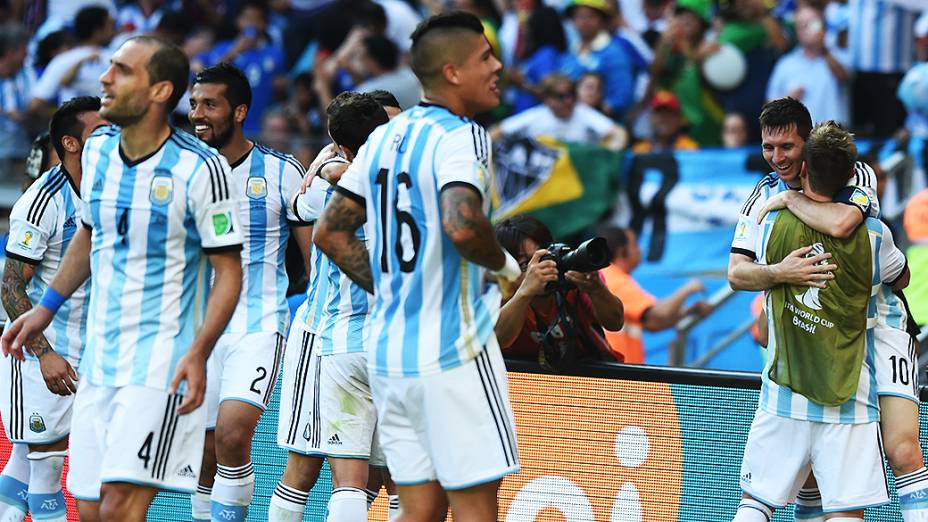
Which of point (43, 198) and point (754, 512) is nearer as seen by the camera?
point (754, 512)

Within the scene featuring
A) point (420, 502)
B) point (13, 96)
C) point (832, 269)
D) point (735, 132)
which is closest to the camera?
point (420, 502)

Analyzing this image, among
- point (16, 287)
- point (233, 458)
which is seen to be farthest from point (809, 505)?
point (16, 287)

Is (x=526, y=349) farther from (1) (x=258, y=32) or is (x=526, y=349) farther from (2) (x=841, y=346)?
(1) (x=258, y=32)

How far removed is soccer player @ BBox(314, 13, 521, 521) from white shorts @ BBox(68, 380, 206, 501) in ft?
2.59

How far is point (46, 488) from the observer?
23.2 ft

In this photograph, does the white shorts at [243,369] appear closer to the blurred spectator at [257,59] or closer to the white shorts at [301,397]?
the white shorts at [301,397]

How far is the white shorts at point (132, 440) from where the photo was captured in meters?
5.48

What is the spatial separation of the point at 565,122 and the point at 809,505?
271 inches

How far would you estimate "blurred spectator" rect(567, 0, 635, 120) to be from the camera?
13.5 m

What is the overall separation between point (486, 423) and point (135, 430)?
1330 millimetres

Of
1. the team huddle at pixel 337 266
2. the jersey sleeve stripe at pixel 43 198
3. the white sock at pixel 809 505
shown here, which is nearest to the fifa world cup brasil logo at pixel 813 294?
the white sock at pixel 809 505

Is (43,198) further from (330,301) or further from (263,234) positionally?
(330,301)

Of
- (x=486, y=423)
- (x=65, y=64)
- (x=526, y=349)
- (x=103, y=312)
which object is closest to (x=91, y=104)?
(x=103, y=312)

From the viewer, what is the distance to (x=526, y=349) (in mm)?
7371
